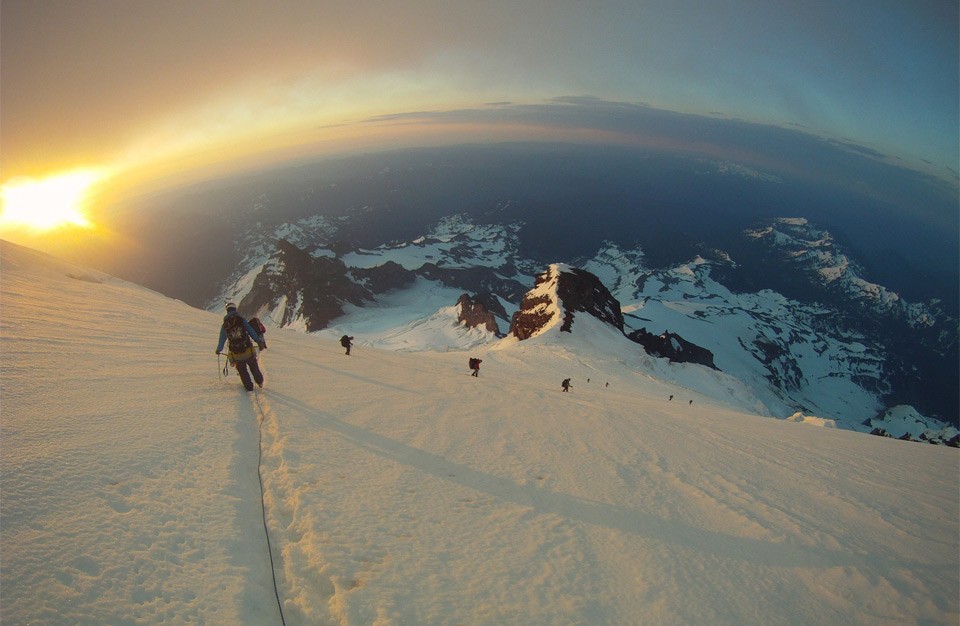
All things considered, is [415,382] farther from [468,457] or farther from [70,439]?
[70,439]

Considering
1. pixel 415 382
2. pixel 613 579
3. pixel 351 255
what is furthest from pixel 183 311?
pixel 351 255

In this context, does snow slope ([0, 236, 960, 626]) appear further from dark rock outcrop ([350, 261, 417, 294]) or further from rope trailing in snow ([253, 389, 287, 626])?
dark rock outcrop ([350, 261, 417, 294])

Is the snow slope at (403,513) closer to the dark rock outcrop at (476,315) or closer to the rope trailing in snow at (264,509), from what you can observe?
the rope trailing in snow at (264,509)

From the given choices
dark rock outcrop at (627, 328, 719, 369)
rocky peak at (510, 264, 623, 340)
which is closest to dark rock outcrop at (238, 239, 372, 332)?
rocky peak at (510, 264, 623, 340)

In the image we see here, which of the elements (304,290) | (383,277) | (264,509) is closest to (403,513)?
(264,509)

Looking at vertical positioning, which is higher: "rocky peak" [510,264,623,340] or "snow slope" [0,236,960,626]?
"rocky peak" [510,264,623,340]

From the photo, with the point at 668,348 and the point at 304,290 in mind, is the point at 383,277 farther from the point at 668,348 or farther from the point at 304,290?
the point at 668,348
